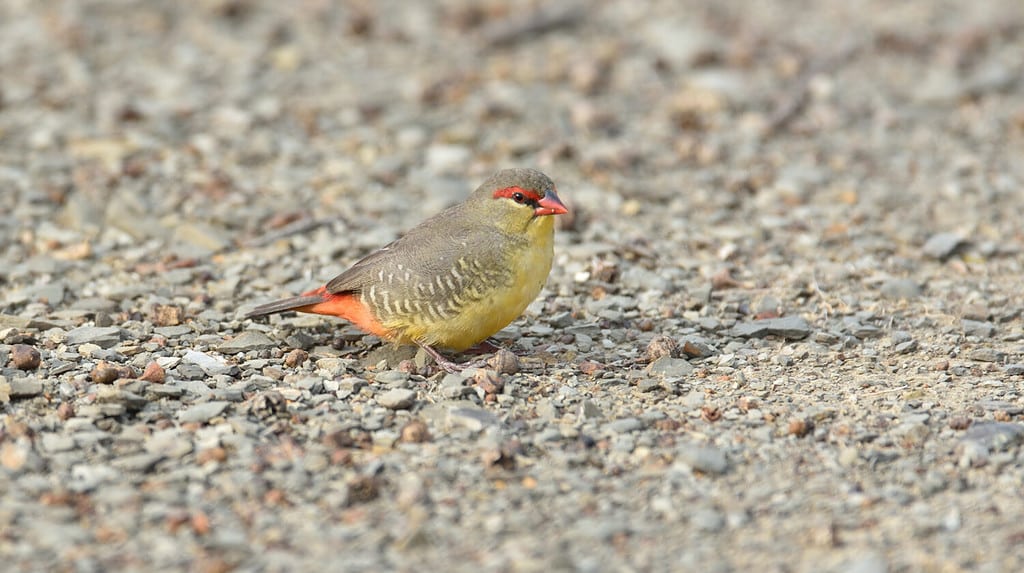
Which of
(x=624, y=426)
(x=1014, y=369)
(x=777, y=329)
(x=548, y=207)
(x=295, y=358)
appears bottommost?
(x=1014, y=369)

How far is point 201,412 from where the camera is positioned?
16.7 feet

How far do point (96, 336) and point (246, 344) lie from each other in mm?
707

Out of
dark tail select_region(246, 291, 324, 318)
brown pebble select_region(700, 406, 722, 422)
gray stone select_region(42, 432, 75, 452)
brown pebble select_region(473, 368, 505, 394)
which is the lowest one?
brown pebble select_region(700, 406, 722, 422)

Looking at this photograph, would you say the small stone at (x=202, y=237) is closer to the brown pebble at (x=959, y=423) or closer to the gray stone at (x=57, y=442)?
the gray stone at (x=57, y=442)

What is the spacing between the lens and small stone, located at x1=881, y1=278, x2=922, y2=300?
676 centimetres

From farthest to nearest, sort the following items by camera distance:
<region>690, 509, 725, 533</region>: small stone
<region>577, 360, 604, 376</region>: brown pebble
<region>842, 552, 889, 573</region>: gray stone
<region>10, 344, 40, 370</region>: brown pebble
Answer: <region>577, 360, 604, 376</region>: brown pebble, <region>10, 344, 40, 370</region>: brown pebble, <region>690, 509, 725, 533</region>: small stone, <region>842, 552, 889, 573</region>: gray stone

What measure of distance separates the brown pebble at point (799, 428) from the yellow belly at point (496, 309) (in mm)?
1369

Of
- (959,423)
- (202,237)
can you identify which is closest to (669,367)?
(959,423)

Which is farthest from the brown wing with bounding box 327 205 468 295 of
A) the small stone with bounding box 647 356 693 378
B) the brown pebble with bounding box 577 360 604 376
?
the small stone with bounding box 647 356 693 378

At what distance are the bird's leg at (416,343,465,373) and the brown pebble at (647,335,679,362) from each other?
2.92ft

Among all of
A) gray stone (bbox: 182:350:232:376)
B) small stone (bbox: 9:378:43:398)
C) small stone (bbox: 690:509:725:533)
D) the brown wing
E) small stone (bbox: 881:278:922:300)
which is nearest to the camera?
small stone (bbox: 690:509:725:533)

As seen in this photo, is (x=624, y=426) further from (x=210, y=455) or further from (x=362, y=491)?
(x=210, y=455)

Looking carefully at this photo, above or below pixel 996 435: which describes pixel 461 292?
above

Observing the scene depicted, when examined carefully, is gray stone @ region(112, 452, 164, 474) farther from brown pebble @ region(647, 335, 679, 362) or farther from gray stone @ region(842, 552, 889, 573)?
gray stone @ region(842, 552, 889, 573)
